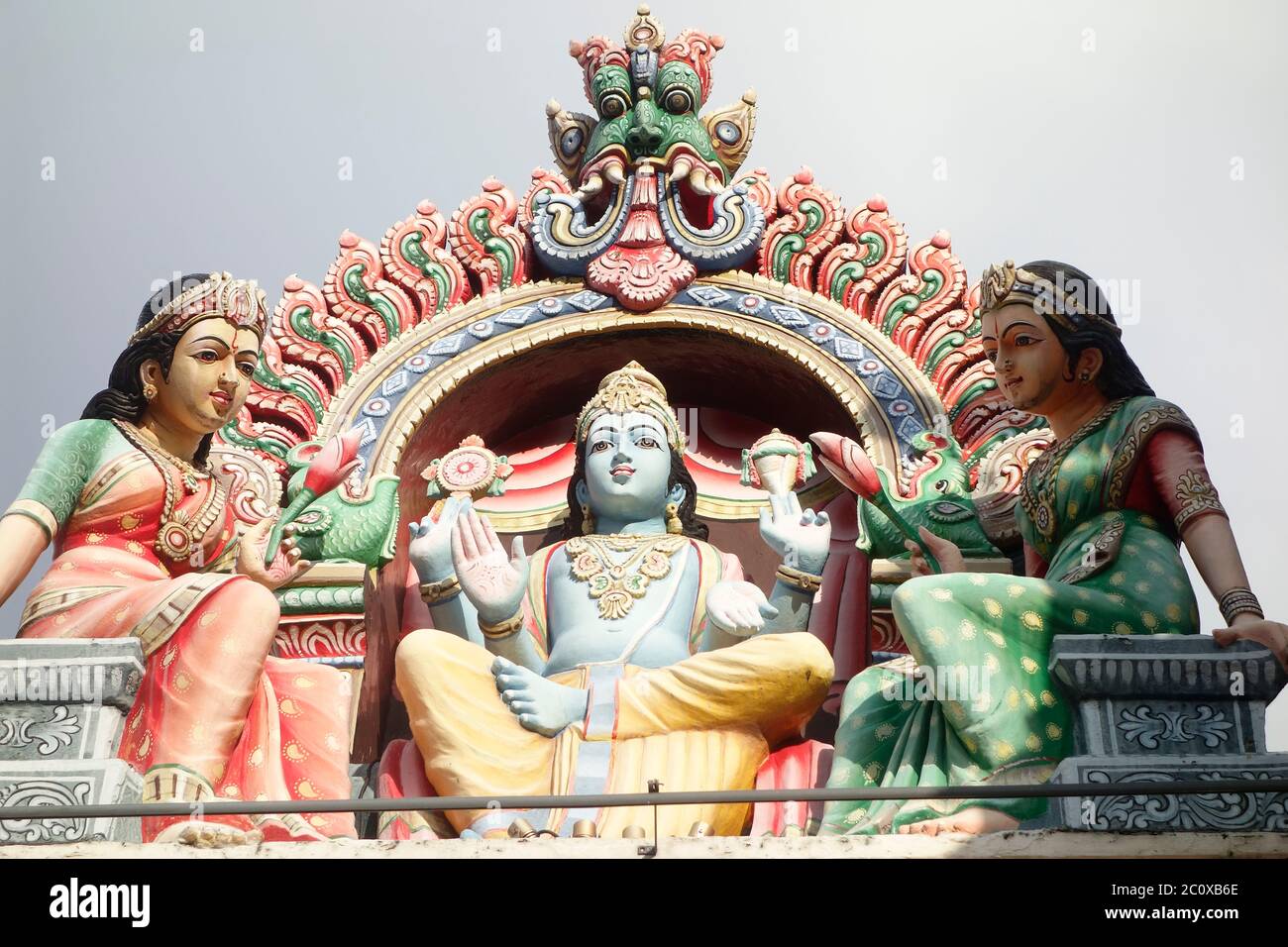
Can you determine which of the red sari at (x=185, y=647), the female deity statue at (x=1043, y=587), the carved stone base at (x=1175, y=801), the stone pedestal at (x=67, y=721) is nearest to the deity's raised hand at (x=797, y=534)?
the female deity statue at (x=1043, y=587)

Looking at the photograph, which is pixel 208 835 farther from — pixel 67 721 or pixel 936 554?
pixel 936 554

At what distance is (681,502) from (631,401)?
1.77 feet

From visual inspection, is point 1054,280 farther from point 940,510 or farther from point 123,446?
point 123,446

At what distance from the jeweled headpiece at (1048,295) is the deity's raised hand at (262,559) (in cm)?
309

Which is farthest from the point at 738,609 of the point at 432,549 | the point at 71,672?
the point at 71,672

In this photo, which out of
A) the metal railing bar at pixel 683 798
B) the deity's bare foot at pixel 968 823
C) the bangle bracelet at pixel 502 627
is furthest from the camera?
the bangle bracelet at pixel 502 627

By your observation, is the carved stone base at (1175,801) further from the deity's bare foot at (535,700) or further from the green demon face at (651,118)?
the green demon face at (651,118)

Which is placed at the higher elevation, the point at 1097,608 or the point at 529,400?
the point at 529,400

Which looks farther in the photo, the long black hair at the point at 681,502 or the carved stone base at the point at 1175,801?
the long black hair at the point at 681,502

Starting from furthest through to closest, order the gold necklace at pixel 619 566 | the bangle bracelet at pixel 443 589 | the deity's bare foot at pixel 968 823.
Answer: the gold necklace at pixel 619 566
the bangle bracelet at pixel 443 589
the deity's bare foot at pixel 968 823

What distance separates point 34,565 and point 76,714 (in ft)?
3.14

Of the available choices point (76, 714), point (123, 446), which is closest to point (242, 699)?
point (76, 714)

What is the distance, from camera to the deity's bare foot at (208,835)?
6.67m

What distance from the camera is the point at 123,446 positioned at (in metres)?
8.27
